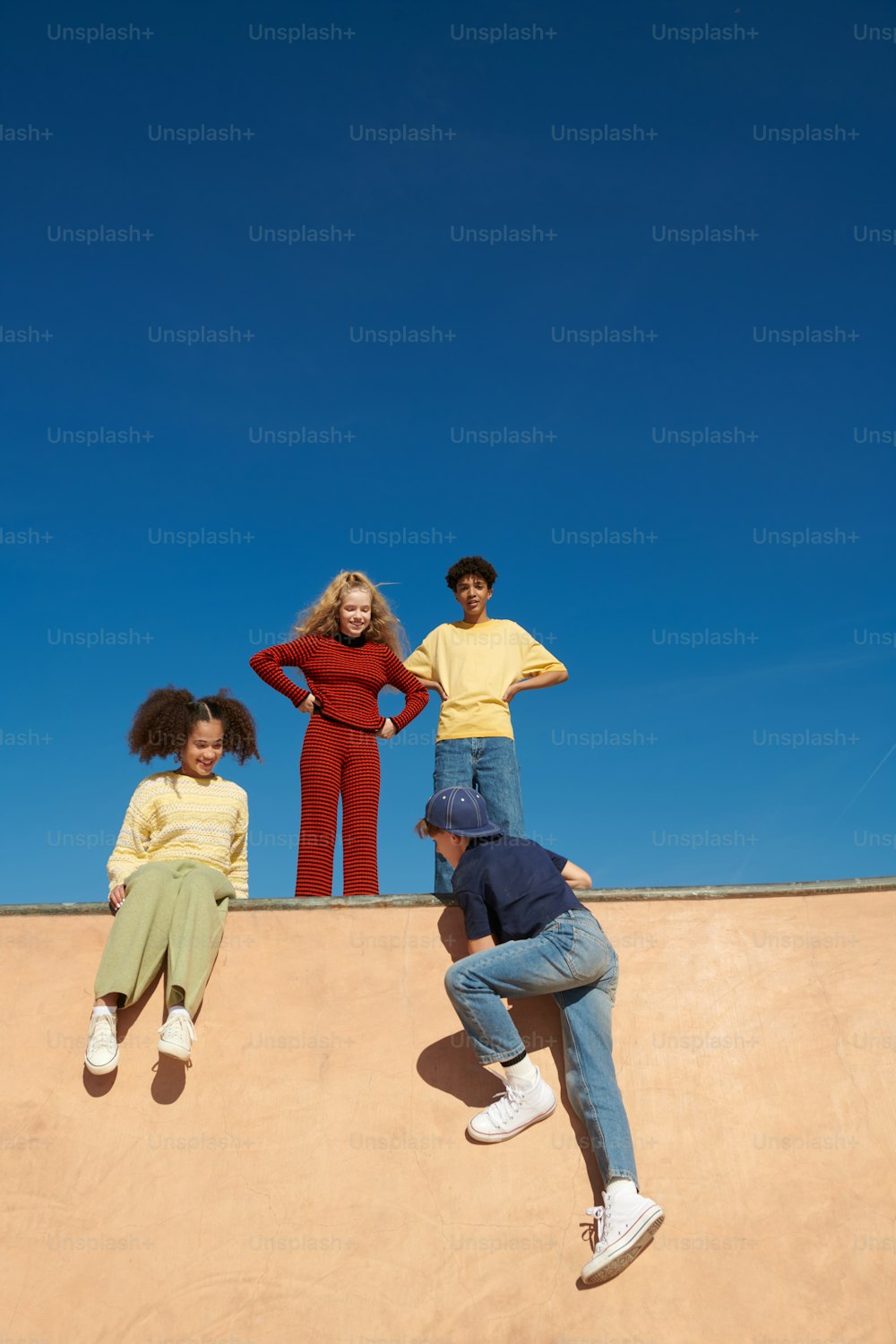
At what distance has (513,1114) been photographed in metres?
3.86

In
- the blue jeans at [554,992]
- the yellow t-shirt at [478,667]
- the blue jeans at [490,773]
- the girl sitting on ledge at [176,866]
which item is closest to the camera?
the blue jeans at [554,992]

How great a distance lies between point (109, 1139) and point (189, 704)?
2.29 meters

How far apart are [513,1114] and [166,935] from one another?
69.4 inches

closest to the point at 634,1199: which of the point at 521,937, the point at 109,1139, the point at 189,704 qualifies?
the point at 521,937

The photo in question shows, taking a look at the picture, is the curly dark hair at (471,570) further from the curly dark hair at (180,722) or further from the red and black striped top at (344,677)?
the curly dark hair at (180,722)

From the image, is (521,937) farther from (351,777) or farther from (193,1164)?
(351,777)

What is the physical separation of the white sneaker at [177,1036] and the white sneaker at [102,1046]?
22 centimetres

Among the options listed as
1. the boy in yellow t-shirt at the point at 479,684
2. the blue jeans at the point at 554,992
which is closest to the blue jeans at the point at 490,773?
the boy in yellow t-shirt at the point at 479,684

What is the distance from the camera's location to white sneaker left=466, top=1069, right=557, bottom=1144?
3857 millimetres

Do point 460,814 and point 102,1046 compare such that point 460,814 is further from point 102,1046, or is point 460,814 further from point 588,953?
point 102,1046

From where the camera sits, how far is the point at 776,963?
14.5 ft

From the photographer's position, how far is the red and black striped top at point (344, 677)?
586 cm

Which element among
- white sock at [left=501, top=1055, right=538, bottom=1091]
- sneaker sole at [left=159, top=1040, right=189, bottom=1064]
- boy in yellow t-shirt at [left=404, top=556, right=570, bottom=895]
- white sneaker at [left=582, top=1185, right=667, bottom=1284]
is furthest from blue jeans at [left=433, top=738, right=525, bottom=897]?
white sneaker at [left=582, top=1185, right=667, bottom=1284]

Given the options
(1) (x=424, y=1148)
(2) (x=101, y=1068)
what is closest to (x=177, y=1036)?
(2) (x=101, y=1068)
